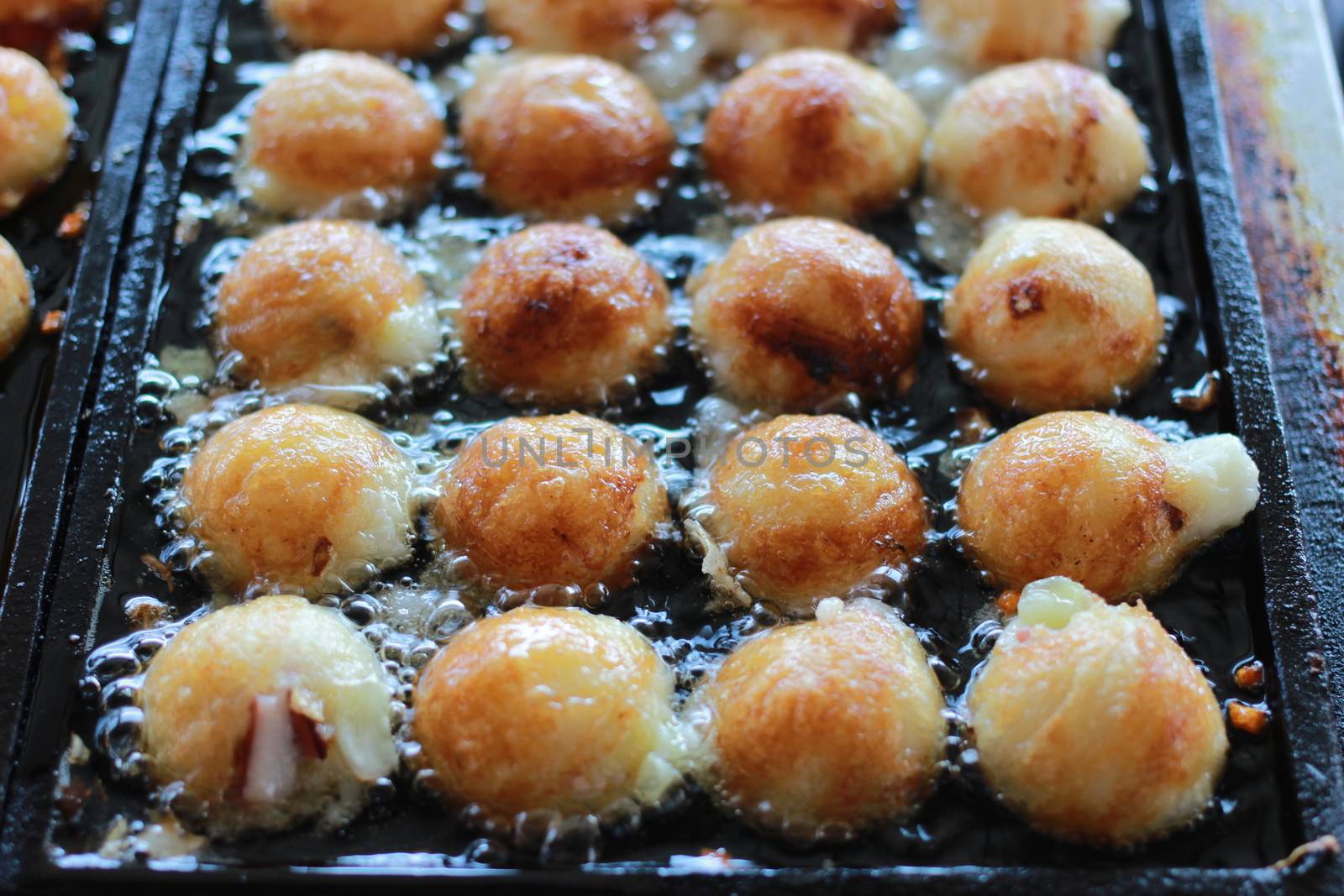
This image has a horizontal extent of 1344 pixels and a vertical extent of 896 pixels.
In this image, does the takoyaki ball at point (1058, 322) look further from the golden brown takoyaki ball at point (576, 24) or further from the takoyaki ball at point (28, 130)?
the takoyaki ball at point (28, 130)

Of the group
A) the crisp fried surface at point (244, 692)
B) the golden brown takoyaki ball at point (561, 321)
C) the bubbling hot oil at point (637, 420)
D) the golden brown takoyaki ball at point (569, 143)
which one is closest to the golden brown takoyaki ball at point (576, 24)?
the bubbling hot oil at point (637, 420)

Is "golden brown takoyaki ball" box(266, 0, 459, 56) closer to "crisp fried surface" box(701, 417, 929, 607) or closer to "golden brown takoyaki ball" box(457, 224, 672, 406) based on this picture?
"golden brown takoyaki ball" box(457, 224, 672, 406)

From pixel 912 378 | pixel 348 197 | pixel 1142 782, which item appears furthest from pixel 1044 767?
pixel 348 197

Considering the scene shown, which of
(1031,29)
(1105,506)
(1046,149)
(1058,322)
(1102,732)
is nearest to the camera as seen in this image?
(1102,732)

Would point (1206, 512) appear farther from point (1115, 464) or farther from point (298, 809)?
point (298, 809)

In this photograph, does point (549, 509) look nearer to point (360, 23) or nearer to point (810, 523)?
point (810, 523)

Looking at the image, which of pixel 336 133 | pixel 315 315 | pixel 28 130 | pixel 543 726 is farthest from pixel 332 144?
pixel 543 726
